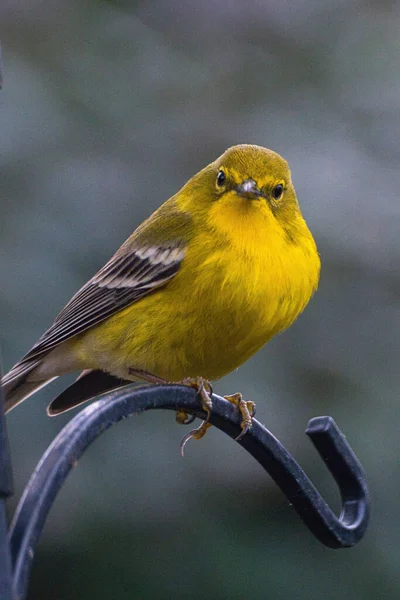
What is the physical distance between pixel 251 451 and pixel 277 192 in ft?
4.07

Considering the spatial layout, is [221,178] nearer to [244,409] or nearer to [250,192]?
[250,192]

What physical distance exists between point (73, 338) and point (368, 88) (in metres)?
1.64

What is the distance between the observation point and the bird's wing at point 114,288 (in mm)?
3893

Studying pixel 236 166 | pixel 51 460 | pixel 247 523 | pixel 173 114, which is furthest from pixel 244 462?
pixel 51 460

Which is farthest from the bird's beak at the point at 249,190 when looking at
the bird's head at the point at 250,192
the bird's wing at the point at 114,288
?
the bird's wing at the point at 114,288

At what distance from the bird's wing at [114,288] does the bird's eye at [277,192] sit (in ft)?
1.28

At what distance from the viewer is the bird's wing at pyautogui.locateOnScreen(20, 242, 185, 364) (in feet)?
12.8

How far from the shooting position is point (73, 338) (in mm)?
4258

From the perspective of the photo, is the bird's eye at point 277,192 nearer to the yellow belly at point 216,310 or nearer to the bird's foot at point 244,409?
the yellow belly at point 216,310

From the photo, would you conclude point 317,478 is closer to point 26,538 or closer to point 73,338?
point 73,338

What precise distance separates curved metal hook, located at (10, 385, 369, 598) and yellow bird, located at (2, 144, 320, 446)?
324 millimetres

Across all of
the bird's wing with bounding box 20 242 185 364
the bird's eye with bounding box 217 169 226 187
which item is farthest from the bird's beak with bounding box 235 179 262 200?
the bird's wing with bounding box 20 242 185 364

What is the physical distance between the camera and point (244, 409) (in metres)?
3.36

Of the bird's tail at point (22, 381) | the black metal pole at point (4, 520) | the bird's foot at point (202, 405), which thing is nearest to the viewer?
the black metal pole at point (4, 520)
